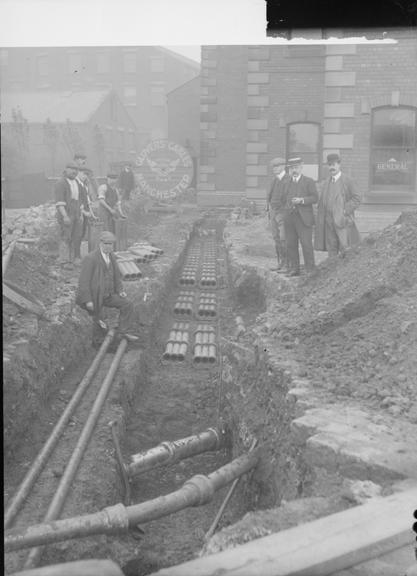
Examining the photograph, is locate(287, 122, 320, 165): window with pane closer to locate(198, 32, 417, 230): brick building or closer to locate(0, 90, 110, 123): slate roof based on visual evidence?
locate(198, 32, 417, 230): brick building

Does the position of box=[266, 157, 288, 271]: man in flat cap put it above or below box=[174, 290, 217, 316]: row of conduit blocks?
above

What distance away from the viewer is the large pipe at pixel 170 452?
17.0 feet

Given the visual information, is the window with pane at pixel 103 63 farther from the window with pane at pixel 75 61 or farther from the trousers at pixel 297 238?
the trousers at pixel 297 238

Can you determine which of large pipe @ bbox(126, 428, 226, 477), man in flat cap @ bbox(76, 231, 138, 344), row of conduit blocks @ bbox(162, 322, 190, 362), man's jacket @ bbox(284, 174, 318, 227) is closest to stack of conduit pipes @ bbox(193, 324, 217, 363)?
row of conduit blocks @ bbox(162, 322, 190, 362)

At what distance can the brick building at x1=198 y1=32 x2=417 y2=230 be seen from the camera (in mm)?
7016

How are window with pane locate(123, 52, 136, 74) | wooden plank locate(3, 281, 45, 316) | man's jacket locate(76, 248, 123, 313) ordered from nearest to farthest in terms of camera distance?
wooden plank locate(3, 281, 45, 316)
man's jacket locate(76, 248, 123, 313)
window with pane locate(123, 52, 136, 74)

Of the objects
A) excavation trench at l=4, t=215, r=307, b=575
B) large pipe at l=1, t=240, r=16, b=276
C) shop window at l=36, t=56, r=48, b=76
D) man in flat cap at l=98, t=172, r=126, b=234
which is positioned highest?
shop window at l=36, t=56, r=48, b=76

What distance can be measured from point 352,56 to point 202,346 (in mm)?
4144

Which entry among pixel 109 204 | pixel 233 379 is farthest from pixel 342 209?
pixel 109 204

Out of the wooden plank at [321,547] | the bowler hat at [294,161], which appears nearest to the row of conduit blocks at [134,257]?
the bowler hat at [294,161]

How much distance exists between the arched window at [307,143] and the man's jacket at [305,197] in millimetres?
148

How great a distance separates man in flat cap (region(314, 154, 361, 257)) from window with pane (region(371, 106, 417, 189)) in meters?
0.36

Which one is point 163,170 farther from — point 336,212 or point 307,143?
point 307,143

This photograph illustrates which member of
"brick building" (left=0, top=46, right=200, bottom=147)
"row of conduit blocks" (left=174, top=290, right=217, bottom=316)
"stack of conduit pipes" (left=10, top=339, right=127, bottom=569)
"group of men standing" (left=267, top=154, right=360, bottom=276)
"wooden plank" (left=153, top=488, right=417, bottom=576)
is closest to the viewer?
"wooden plank" (left=153, top=488, right=417, bottom=576)
